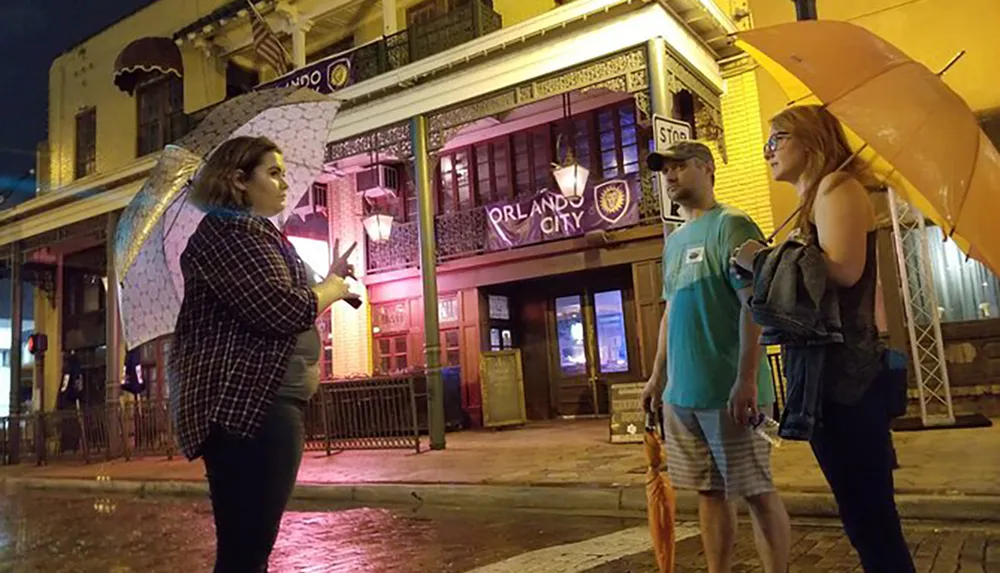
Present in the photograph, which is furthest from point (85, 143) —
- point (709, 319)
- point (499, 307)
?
point (709, 319)

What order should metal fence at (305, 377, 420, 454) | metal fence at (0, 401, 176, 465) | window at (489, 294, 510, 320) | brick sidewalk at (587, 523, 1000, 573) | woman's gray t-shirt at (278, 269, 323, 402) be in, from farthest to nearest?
window at (489, 294, 510, 320)
metal fence at (0, 401, 176, 465)
metal fence at (305, 377, 420, 454)
brick sidewalk at (587, 523, 1000, 573)
woman's gray t-shirt at (278, 269, 323, 402)

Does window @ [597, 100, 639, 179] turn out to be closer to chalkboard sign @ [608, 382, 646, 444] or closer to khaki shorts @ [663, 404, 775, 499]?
chalkboard sign @ [608, 382, 646, 444]

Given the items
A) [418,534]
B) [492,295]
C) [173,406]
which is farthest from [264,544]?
A: [492,295]

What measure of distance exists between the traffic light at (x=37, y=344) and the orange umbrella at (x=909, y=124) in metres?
22.9

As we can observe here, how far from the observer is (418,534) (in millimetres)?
6078

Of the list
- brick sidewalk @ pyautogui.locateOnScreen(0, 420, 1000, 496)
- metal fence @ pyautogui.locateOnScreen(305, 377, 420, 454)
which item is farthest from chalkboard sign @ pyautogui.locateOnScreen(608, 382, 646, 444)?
metal fence @ pyautogui.locateOnScreen(305, 377, 420, 454)

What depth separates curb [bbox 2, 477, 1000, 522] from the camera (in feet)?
17.0

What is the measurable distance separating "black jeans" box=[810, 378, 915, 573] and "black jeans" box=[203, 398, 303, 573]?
1664mm

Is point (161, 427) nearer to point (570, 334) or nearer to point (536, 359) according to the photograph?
A: point (536, 359)

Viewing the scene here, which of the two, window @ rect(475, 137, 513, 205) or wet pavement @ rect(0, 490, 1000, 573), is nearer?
wet pavement @ rect(0, 490, 1000, 573)

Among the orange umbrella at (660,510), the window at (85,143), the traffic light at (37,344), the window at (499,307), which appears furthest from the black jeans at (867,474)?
the traffic light at (37,344)

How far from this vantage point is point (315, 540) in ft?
20.2

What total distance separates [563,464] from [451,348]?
722cm

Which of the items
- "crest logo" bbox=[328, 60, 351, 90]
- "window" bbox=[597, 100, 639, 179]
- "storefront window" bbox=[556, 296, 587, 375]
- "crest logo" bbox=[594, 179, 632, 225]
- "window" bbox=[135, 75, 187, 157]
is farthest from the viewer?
"window" bbox=[135, 75, 187, 157]
